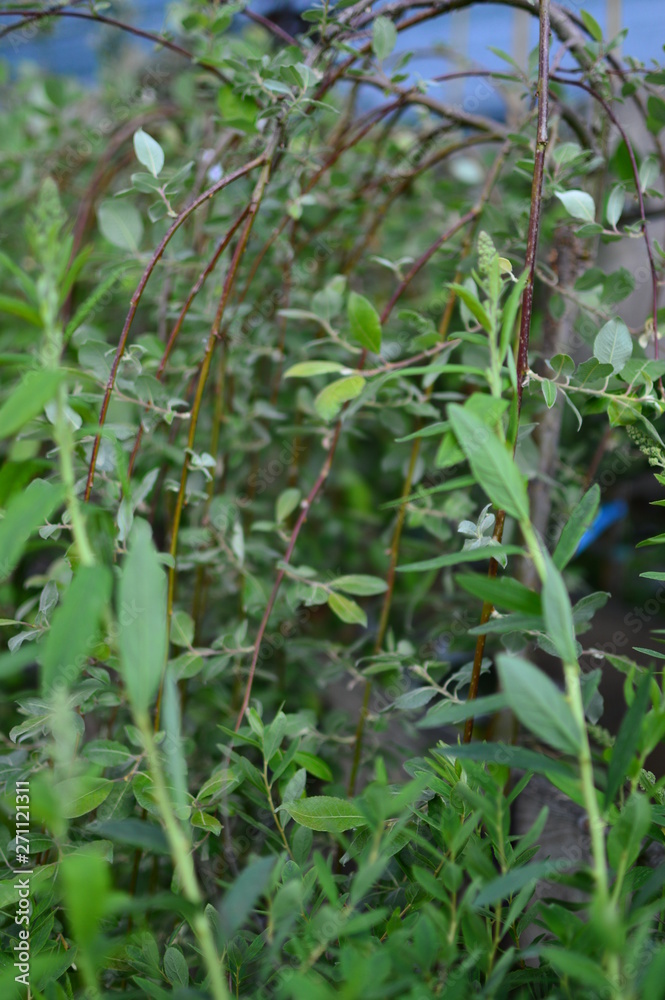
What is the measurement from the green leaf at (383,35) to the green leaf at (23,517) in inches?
24.8

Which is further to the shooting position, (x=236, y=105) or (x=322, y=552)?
(x=322, y=552)

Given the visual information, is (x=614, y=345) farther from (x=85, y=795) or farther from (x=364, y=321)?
(x=85, y=795)

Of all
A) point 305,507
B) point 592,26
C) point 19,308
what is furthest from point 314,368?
point 592,26

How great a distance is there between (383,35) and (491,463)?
0.59 meters

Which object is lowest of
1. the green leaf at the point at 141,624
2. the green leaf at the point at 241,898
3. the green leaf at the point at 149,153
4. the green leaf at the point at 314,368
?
the green leaf at the point at 241,898

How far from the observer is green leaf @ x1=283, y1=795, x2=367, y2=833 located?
1.74 feet

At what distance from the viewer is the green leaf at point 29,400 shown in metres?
0.37

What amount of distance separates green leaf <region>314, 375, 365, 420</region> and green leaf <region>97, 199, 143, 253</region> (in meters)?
0.32

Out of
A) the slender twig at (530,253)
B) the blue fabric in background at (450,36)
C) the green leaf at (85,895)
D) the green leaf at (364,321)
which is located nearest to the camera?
the green leaf at (85,895)

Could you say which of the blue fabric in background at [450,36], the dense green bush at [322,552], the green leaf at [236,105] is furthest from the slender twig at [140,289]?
the blue fabric in background at [450,36]

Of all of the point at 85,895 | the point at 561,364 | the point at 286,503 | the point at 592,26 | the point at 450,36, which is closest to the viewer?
the point at 85,895

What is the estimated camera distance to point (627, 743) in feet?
1.30

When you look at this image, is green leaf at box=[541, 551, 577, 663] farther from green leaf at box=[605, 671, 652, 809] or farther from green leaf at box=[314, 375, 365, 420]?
green leaf at box=[314, 375, 365, 420]

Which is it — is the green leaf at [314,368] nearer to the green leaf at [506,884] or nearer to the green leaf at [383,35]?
the green leaf at [383,35]
